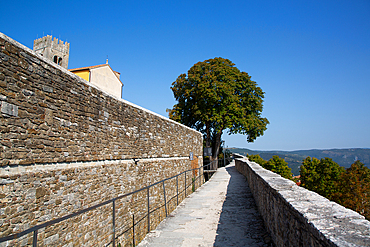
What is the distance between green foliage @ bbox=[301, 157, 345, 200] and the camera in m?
32.0

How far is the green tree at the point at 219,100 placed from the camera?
21109 millimetres

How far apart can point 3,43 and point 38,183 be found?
7.50 feet

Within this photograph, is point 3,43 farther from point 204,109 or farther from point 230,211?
point 204,109

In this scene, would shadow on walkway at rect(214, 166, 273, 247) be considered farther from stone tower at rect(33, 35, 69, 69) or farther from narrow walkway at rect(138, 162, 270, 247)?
stone tower at rect(33, 35, 69, 69)

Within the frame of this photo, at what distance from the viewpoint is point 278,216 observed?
12.1ft

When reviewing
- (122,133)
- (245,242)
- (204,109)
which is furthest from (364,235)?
(204,109)

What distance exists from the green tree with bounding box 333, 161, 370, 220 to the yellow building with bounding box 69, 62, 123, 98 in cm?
2770

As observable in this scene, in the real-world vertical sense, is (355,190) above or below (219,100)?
below

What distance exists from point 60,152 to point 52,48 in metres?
16.4

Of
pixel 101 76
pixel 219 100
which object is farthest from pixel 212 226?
pixel 219 100

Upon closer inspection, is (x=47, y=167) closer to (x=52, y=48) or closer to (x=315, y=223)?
(x=315, y=223)

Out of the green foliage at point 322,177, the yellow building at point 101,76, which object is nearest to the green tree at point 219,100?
the yellow building at point 101,76

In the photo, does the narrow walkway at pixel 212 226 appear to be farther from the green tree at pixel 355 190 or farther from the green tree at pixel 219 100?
the green tree at pixel 355 190

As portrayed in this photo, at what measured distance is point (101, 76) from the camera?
41.2 feet
